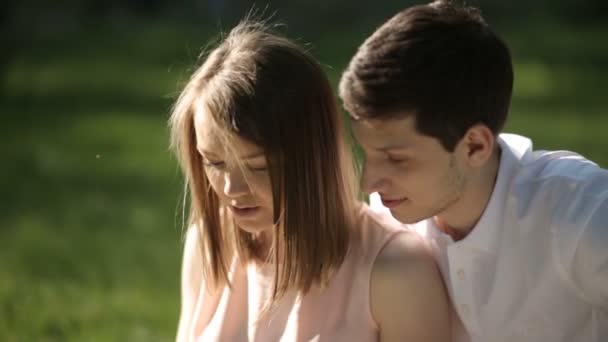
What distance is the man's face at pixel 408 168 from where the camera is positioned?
2.66 meters

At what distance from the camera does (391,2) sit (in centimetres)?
1302

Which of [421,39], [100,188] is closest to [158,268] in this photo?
[100,188]

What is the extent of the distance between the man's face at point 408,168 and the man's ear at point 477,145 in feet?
0.11

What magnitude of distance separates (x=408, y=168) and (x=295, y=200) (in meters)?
0.34

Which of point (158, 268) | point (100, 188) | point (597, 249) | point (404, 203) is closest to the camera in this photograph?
point (597, 249)

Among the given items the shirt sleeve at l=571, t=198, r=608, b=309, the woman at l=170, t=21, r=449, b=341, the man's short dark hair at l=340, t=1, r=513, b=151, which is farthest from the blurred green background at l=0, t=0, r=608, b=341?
the shirt sleeve at l=571, t=198, r=608, b=309

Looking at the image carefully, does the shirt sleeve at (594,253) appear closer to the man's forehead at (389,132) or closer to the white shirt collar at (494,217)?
the white shirt collar at (494,217)

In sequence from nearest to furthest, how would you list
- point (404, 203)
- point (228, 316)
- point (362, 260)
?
1. point (404, 203)
2. point (362, 260)
3. point (228, 316)

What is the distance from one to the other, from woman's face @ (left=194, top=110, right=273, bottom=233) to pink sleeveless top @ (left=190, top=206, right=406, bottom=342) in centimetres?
26

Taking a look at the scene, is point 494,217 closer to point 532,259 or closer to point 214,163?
point 532,259

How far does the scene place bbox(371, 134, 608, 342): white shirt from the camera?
264 cm

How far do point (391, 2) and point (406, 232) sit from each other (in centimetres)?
1036

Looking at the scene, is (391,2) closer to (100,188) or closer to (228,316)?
(100,188)

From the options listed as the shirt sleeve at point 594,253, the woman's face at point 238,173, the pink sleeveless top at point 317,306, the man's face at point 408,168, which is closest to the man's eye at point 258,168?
the woman's face at point 238,173
